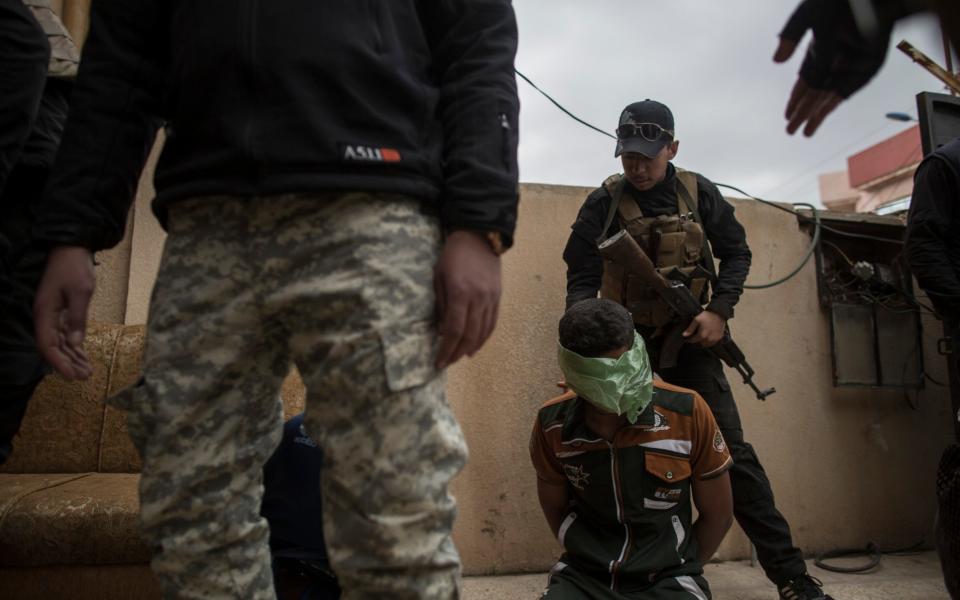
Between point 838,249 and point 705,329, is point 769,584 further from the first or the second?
point 838,249

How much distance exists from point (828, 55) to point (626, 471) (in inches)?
52.7

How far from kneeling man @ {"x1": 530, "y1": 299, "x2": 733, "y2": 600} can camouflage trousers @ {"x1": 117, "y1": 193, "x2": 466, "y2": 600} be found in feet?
3.12

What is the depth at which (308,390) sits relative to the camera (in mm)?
850

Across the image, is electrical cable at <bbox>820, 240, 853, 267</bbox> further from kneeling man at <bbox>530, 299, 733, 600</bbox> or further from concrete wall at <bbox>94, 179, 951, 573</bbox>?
kneeling man at <bbox>530, 299, 733, 600</bbox>

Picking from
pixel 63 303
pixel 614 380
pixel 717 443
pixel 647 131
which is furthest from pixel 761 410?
pixel 63 303

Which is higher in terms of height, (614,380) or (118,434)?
(614,380)

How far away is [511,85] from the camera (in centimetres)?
96

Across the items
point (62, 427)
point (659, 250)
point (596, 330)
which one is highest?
point (659, 250)

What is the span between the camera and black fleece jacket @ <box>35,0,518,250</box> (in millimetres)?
848

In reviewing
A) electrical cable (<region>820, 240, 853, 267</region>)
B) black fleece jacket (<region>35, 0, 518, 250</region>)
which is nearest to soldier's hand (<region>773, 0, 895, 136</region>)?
black fleece jacket (<region>35, 0, 518, 250</region>)

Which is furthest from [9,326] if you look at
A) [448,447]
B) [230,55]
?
[448,447]

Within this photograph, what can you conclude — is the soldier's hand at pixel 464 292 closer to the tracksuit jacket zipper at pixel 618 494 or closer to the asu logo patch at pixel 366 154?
the asu logo patch at pixel 366 154

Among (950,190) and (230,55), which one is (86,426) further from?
(950,190)

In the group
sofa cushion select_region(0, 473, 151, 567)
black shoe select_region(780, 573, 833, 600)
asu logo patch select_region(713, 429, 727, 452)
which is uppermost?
asu logo patch select_region(713, 429, 727, 452)
